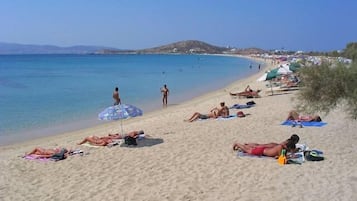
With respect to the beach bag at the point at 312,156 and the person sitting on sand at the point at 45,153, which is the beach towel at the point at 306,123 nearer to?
the beach bag at the point at 312,156

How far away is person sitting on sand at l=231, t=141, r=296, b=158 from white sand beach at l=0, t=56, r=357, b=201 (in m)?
0.31

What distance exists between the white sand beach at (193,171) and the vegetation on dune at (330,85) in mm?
1515

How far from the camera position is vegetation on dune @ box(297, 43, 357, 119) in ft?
20.9

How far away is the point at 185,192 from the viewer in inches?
298

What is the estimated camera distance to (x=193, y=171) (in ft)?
29.2

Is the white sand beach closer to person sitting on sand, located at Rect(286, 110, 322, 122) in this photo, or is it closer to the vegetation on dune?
person sitting on sand, located at Rect(286, 110, 322, 122)

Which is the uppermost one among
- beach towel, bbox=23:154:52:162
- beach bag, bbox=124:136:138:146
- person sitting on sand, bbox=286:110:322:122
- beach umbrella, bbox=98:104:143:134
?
beach umbrella, bbox=98:104:143:134

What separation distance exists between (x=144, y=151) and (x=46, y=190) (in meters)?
3.35

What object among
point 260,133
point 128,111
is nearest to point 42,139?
point 128,111

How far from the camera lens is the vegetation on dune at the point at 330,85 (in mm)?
6367

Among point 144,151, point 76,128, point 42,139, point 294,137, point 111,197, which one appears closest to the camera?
point 111,197

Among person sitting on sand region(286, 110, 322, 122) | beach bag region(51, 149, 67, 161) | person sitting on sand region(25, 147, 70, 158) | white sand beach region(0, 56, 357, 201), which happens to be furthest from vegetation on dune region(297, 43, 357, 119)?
person sitting on sand region(286, 110, 322, 122)

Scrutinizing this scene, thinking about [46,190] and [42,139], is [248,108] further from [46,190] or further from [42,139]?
[46,190]

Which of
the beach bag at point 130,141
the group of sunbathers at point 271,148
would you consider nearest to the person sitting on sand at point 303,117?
the group of sunbathers at point 271,148
